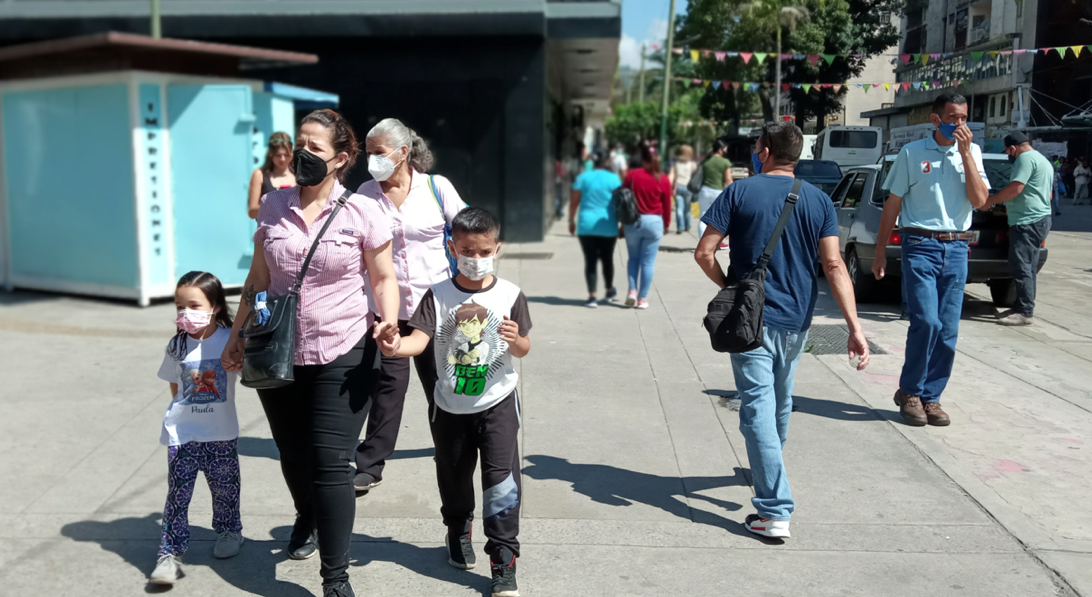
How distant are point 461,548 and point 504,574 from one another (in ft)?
1.02

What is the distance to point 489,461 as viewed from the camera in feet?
11.7

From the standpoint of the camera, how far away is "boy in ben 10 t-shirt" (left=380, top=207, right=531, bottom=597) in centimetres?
355

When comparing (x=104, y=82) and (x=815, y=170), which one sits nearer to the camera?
(x=815, y=170)

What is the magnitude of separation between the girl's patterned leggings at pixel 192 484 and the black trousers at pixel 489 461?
90 cm

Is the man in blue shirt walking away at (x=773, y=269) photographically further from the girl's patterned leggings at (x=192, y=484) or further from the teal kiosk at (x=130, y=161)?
the teal kiosk at (x=130, y=161)

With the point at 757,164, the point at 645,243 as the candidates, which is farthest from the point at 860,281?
the point at 757,164

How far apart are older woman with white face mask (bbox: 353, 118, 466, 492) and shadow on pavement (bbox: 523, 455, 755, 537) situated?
0.82 meters

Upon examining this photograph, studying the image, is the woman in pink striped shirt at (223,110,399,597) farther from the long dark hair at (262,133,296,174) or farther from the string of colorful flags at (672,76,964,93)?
the long dark hair at (262,133,296,174)

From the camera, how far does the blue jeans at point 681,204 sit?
681 inches

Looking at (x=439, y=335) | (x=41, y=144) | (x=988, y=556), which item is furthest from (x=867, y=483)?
(x=41, y=144)

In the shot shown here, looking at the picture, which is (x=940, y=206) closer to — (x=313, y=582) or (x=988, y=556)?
(x=988, y=556)

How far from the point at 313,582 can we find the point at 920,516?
8.87 ft

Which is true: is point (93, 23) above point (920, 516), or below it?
above

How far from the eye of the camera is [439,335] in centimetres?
361
